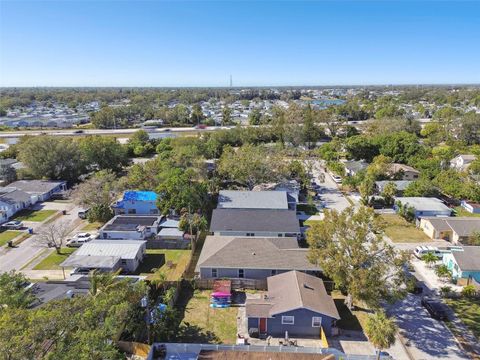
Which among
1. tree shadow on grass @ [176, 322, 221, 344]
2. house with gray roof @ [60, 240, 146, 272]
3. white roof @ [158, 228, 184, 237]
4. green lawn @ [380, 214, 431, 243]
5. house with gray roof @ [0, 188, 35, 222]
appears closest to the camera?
tree shadow on grass @ [176, 322, 221, 344]

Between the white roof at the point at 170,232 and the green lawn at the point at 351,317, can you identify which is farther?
the white roof at the point at 170,232

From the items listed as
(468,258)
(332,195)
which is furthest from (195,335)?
(332,195)

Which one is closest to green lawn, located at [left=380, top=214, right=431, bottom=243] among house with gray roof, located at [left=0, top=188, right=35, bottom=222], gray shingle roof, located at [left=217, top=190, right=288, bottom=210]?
gray shingle roof, located at [left=217, top=190, right=288, bottom=210]

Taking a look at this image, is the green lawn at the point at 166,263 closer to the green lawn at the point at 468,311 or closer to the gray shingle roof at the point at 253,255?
the gray shingle roof at the point at 253,255

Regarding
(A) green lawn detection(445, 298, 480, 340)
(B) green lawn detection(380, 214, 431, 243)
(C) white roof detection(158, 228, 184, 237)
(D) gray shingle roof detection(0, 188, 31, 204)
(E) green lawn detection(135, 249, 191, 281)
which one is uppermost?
(D) gray shingle roof detection(0, 188, 31, 204)

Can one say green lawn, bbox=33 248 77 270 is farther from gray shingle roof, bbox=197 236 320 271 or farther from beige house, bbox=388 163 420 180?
beige house, bbox=388 163 420 180

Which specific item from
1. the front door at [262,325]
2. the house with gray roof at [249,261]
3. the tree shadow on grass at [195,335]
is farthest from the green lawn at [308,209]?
the tree shadow on grass at [195,335]
